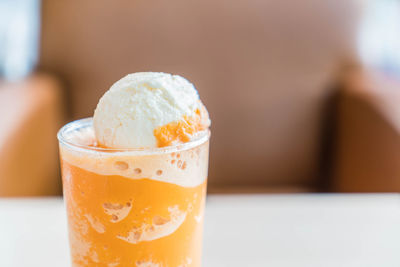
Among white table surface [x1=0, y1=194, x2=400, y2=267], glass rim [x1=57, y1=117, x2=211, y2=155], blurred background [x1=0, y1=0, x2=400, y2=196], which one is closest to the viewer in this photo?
glass rim [x1=57, y1=117, x2=211, y2=155]

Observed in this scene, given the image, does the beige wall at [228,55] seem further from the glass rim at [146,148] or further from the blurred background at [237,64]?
the glass rim at [146,148]

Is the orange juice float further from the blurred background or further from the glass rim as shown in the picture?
the blurred background

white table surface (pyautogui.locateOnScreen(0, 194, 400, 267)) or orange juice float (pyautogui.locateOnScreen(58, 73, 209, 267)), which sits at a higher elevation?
orange juice float (pyautogui.locateOnScreen(58, 73, 209, 267))

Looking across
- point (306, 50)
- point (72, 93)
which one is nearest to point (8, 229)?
point (72, 93)

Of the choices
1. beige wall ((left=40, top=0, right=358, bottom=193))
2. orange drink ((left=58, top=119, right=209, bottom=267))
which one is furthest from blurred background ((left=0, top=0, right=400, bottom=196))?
orange drink ((left=58, top=119, right=209, bottom=267))

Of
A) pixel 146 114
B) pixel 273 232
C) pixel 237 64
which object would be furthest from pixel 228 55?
pixel 146 114

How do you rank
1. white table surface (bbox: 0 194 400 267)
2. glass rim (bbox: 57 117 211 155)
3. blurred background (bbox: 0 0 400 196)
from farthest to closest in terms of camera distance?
blurred background (bbox: 0 0 400 196), white table surface (bbox: 0 194 400 267), glass rim (bbox: 57 117 211 155)
